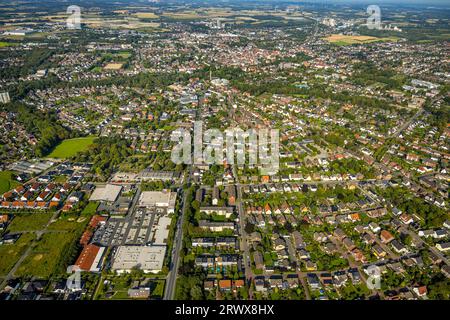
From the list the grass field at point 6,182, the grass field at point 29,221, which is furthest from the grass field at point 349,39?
the grass field at point 29,221

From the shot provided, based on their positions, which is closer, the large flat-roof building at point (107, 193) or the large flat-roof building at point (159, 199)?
the large flat-roof building at point (159, 199)

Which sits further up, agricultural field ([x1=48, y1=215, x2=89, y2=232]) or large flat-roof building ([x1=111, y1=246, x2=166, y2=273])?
agricultural field ([x1=48, y1=215, x2=89, y2=232])

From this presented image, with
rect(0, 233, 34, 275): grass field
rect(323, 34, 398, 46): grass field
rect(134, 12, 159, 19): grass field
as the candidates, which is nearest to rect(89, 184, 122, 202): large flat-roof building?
rect(0, 233, 34, 275): grass field

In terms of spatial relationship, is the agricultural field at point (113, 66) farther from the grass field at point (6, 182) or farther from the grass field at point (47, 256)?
the grass field at point (47, 256)

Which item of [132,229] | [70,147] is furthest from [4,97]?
[132,229]

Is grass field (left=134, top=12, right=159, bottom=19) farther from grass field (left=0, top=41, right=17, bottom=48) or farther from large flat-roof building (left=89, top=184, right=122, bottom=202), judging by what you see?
large flat-roof building (left=89, top=184, right=122, bottom=202)

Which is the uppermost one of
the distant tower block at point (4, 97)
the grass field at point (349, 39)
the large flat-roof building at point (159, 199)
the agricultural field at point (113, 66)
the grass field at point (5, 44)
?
the grass field at point (5, 44)
